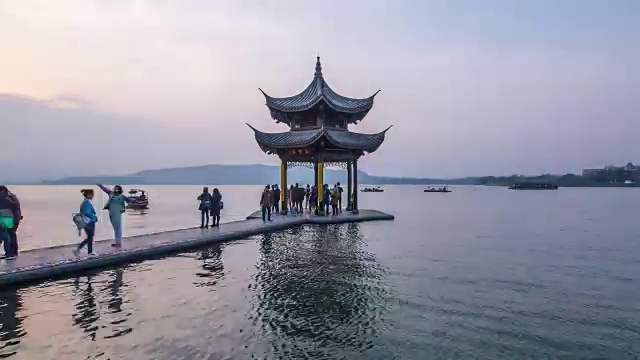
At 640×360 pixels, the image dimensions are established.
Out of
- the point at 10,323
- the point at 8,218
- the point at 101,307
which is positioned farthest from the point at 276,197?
the point at 10,323

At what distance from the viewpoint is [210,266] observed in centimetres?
1375

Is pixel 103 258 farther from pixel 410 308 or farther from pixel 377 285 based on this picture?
A: pixel 410 308

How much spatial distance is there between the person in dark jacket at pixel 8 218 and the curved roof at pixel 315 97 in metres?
17.8

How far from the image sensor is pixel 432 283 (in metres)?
12.5

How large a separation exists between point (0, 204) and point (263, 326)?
7.90 metres

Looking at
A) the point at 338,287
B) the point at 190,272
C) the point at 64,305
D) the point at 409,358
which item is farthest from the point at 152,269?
the point at 409,358

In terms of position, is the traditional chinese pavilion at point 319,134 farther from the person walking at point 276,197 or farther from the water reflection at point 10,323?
the water reflection at point 10,323

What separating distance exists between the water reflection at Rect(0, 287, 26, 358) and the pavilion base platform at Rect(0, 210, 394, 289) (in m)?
0.76

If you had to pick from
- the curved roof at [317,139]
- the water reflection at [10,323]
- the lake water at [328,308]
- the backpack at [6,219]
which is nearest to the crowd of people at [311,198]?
the curved roof at [317,139]

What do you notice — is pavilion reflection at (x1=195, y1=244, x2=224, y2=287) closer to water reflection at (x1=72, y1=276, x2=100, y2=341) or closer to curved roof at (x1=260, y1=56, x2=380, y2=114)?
water reflection at (x1=72, y1=276, x2=100, y2=341)

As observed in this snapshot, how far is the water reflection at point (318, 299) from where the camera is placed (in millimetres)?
7555

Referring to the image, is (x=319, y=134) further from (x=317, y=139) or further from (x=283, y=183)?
(x=283, y=183)

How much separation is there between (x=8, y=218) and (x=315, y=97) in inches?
728

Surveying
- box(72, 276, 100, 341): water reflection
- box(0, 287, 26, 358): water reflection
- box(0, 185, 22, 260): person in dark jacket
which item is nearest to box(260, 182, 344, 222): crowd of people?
box(0, 185, 22, 260): person in dark jacket
